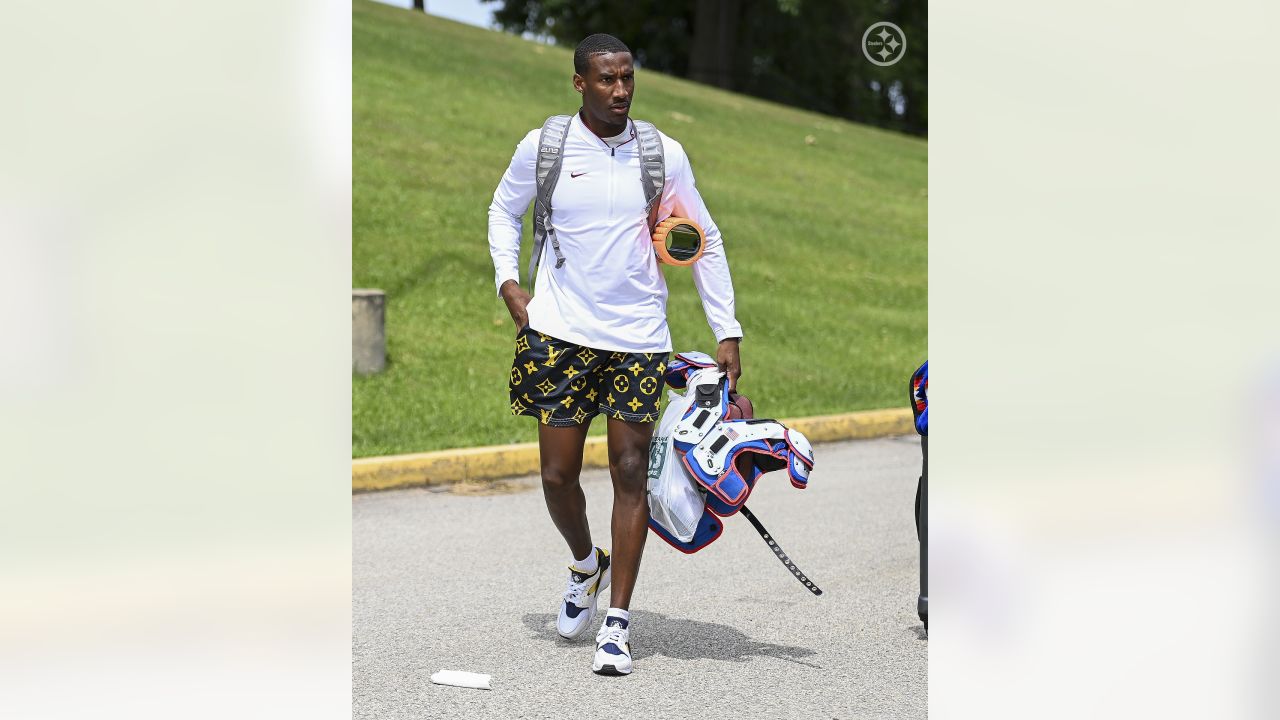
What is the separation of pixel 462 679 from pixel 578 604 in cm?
66

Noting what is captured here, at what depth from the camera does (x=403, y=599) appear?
6105 mm

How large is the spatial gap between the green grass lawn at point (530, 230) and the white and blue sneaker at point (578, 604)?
3949 millimetres

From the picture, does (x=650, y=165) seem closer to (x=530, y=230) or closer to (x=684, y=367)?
(x=684, y=367)

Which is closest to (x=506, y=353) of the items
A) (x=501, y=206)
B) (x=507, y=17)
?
(x=501, y=206)

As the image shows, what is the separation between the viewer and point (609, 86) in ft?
16.1

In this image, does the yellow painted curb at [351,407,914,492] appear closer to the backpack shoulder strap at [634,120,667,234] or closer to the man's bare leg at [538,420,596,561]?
the man's bare leg at [538,420,596,561]

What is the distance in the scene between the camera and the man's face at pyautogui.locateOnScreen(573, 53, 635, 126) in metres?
4.89

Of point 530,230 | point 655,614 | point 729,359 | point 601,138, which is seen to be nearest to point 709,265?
point 729,359

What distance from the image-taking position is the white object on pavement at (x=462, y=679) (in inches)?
190

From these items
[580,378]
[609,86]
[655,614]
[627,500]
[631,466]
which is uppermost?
[609,86]

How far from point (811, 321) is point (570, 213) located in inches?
404
